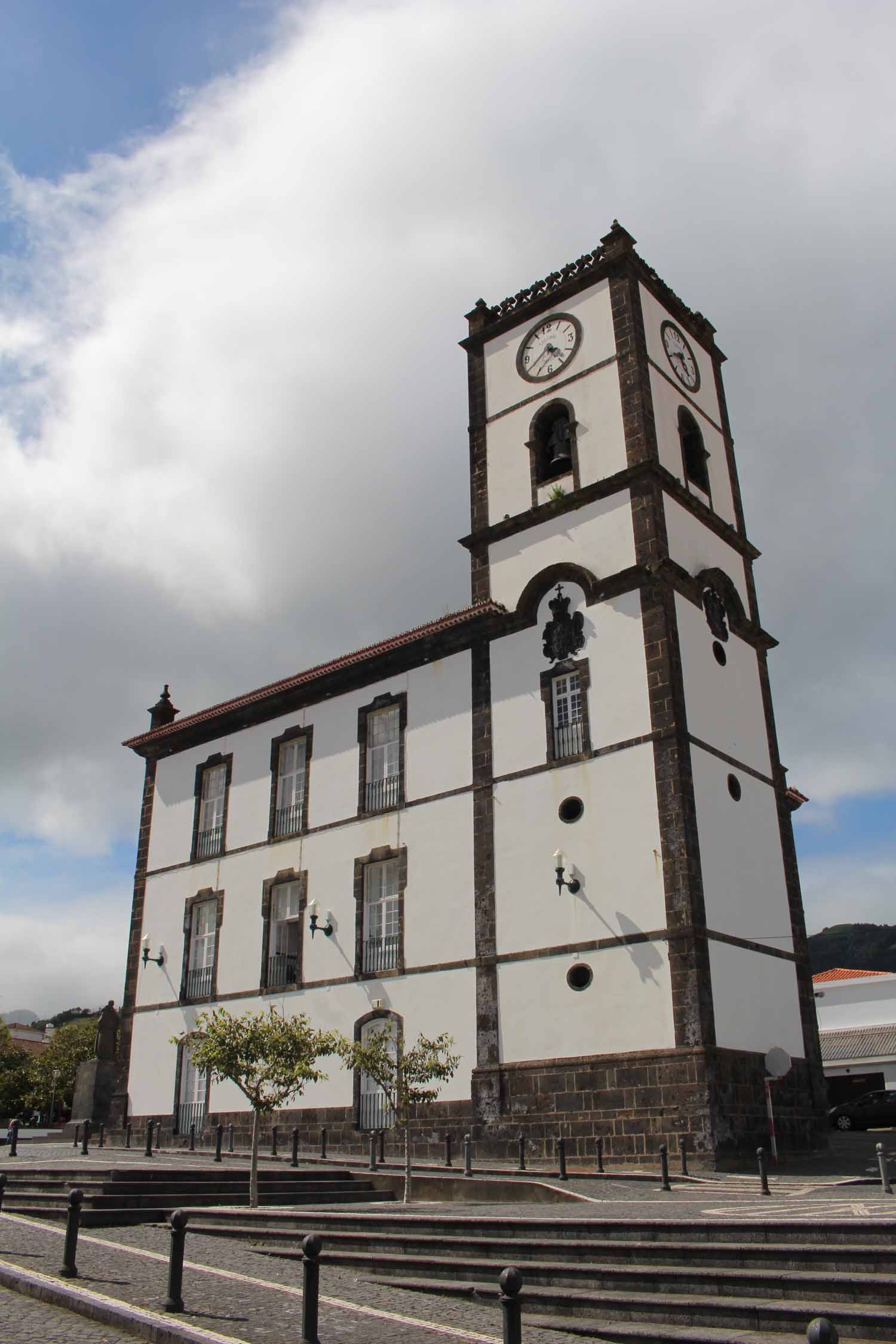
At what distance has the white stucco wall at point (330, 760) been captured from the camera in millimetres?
23578

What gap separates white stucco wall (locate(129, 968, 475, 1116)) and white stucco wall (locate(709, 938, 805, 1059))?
15.4ft

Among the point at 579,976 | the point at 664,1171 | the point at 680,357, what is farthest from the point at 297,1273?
the point at 680,357

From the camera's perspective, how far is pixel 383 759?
24984mm

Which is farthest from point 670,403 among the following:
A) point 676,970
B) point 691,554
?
point 676,970

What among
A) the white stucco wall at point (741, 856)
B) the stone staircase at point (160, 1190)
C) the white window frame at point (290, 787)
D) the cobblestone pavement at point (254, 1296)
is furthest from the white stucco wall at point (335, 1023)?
the cobblestone pavement at point (254, 1296)

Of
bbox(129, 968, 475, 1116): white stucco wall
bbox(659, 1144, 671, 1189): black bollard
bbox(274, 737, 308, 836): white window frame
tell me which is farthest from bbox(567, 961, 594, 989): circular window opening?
bbox(274, 737, 308, 836): white window frame

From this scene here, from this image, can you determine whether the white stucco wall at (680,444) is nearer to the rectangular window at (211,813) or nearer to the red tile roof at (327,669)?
the red tile roof at (327,669)

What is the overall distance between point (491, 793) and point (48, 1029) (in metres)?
72.1

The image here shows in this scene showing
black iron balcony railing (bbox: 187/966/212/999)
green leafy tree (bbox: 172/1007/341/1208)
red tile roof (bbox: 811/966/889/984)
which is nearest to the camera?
green leafy tree (bbox: 172/1007/341/1208)

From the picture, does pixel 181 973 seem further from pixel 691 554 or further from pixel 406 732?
pixel 691 554

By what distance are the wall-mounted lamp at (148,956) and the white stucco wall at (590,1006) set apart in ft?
35.5

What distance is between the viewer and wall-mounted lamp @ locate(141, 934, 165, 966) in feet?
91.8

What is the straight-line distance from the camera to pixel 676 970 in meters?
18.5

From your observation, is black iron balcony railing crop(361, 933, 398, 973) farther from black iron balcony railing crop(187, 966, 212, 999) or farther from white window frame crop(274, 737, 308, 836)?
black iron balcony railing crop(187, 966, 212, 999)
